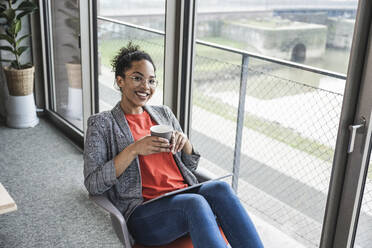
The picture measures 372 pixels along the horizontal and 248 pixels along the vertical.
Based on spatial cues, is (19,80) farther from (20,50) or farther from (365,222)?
(365,222)

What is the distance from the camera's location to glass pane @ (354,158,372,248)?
1684mm

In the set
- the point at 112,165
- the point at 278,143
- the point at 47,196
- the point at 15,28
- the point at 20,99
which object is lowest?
the point at 47,196

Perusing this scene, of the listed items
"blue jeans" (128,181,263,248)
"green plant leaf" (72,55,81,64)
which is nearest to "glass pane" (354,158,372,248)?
"blue jeans" (128,181,263,248)

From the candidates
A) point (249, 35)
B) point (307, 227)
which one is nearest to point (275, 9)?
point (249, 35)

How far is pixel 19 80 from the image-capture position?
3.72 meters

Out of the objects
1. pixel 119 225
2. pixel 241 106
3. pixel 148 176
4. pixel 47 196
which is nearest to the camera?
pixel 119 225

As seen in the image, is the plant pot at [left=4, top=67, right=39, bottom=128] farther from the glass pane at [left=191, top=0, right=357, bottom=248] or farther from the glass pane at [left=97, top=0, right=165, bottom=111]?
the glass pane at [left=191, top=0, right=357, bottom=248]

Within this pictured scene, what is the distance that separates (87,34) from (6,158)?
1194mm

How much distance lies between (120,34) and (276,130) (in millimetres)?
1561

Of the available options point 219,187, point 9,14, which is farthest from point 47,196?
point 9,14

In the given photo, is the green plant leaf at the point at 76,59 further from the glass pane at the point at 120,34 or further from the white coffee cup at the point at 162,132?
the white coffee cup at the point at 162,132

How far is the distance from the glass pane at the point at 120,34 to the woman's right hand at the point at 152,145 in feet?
4.42

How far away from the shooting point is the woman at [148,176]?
154 centimetres

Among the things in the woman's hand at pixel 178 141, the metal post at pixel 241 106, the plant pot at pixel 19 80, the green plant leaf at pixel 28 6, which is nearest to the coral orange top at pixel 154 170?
the woman's hand at pixel 178 141
